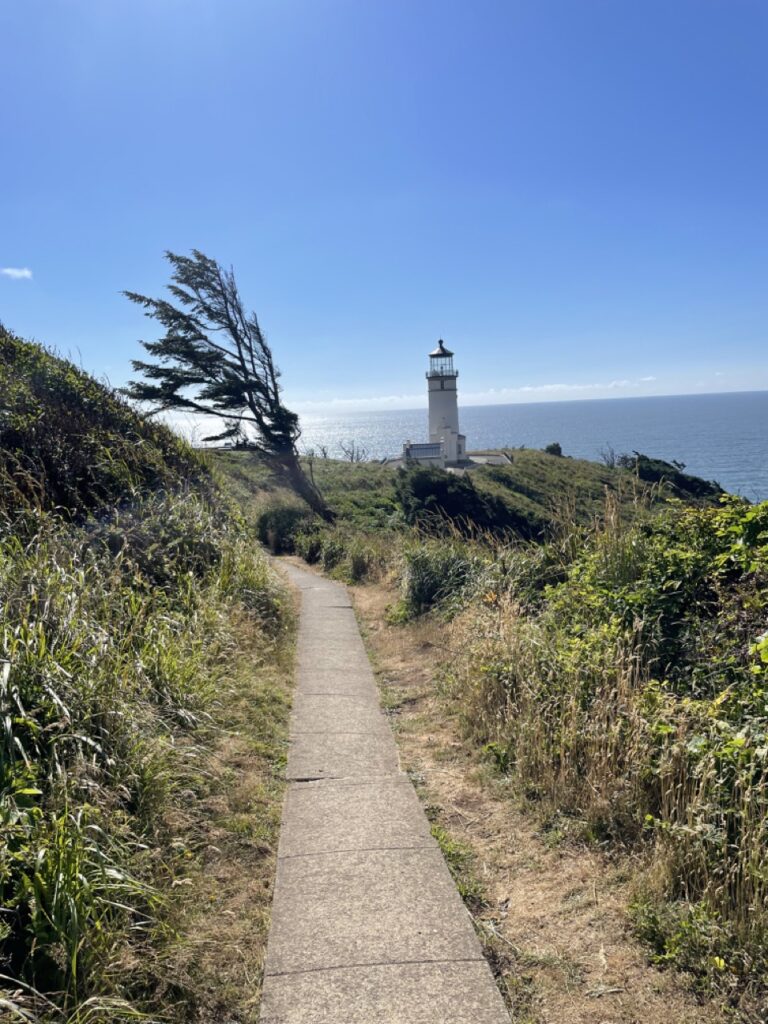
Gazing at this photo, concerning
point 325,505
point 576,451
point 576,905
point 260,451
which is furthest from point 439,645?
point 576,451

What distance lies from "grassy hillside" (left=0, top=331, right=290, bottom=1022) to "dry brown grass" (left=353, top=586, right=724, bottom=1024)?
0.98m

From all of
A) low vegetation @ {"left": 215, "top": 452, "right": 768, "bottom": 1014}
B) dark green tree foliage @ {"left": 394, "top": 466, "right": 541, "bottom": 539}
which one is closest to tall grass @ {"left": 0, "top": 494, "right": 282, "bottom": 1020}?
low vegetation @ {"left": 215, "top": 452, "right": 768, "bottom": 1014}

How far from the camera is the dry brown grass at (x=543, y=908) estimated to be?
2.46m

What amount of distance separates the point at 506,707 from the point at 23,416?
618 cm

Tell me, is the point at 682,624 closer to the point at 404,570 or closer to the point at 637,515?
the point at 637,515

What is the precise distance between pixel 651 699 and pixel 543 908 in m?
1.36

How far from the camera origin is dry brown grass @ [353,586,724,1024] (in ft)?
8.06

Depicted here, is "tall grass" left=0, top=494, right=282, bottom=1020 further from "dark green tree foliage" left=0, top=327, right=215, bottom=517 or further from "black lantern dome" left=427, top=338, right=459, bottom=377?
"black lantern dome" left=427, top=338, right=459, bottom=377

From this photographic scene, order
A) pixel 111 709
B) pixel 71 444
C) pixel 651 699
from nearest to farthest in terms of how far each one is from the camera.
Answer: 1. pixel 111 709
2. pixel 651 699
3. pixel 71 444

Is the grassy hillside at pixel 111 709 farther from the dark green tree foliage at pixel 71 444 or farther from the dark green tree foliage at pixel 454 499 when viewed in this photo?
the dark green tree foliage at pixel 454 499

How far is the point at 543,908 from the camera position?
3039mm

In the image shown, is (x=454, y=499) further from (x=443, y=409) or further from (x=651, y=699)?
(x=651, y=699)

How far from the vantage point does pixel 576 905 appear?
3.04 meters

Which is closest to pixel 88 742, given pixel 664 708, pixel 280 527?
pixel 664 708
